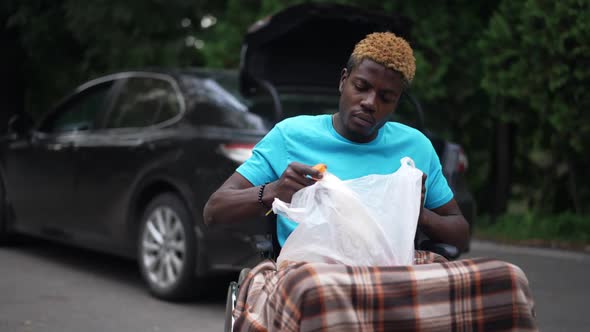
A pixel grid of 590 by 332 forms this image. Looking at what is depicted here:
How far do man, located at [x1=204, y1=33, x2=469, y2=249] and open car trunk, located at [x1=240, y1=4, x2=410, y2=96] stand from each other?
210 cm

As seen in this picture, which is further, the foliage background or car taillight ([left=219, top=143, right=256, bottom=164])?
the foliage background

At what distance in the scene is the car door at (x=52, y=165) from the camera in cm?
627

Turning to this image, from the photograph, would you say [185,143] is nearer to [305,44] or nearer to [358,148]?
[305,44]

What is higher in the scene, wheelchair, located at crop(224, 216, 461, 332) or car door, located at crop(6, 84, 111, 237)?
wheelchair, located at crop(224, 216, 461, 332)

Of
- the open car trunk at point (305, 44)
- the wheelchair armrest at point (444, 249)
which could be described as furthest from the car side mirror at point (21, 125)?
the wheelchair armrest at point (444, 249)

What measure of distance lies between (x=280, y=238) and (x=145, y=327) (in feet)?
6.80

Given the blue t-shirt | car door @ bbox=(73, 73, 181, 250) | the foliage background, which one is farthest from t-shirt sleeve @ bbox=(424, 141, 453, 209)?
the foliage background

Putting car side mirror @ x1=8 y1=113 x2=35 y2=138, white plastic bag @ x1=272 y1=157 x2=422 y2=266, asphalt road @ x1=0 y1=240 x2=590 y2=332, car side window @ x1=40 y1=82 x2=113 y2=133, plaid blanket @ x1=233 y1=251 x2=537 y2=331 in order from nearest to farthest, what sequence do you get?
plaid blanket @ x1=233 y1=251 x2=537 y2=331 → white plastic bag @ x1=272 y1=157 x2=422 y2=266 → asphalt road @ x1=0 y1=240 x2=590 y2=332 → car side window @ x1=40 y1=82 x2=113 y2=133 → car side mirror @ x1=8 y1=113 x2=35 y2=138

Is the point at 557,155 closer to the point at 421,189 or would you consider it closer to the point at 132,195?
the point at 132,195

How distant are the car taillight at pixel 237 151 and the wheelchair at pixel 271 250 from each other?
1.89m

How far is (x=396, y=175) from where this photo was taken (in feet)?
7.96

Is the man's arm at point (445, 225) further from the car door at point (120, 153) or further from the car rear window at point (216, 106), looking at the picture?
the car door at point (120, 153)

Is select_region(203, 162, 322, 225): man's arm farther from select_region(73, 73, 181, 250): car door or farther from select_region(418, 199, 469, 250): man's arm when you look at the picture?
select_region(73, 73, 181, 250): car door

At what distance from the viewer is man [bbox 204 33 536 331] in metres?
2.08
